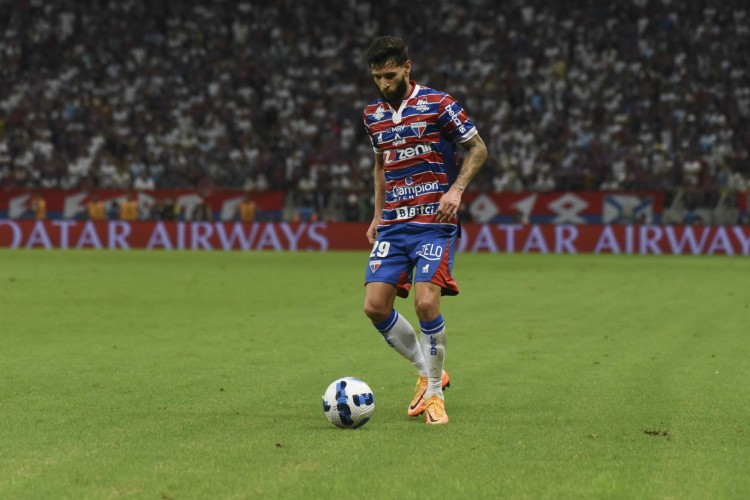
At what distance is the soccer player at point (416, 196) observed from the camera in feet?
26.5

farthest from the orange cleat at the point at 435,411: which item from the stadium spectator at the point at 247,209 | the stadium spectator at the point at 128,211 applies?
the stadium spectator at the point at 128,211

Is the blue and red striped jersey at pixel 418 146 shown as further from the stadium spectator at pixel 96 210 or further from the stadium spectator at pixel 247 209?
the stadium spectator at pixel 96 210

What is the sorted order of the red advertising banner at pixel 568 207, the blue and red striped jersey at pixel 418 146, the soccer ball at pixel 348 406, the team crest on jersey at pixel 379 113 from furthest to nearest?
1. the red advertising banner at pixel 568 207
2. the team crest on jersey at pixel 379 113
3. the blue and red striped jersey at pixel 418 146
4. the soccer ball at pixel 348 406

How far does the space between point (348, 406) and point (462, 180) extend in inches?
69.5

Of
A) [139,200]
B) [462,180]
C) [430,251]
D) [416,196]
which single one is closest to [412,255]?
[430,251]

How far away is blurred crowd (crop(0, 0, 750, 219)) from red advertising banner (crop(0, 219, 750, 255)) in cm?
137

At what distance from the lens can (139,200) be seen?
125ft

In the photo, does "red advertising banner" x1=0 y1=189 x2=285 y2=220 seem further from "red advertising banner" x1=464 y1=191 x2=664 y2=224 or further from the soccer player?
the soccer player

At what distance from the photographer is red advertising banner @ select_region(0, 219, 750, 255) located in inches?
1368

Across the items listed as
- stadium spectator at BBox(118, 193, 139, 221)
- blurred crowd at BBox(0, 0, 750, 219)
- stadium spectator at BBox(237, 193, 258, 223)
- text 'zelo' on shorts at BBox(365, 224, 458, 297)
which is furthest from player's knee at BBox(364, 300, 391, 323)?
stadium spectator at BBox(118, 193, 139, 221)

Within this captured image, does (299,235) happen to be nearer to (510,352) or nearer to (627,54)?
(627,54)

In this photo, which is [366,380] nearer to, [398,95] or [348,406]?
[348,406]

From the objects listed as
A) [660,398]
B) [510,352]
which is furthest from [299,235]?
[660,398]

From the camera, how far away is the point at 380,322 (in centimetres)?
833
